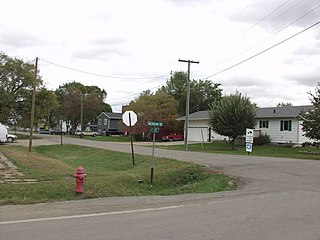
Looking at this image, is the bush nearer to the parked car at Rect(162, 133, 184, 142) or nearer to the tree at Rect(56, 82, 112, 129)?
the parked car at Rect(162, 133, 184, 142)

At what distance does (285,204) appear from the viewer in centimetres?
962

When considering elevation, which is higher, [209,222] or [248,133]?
[248,133]

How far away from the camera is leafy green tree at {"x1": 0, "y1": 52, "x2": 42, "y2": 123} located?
183 feet

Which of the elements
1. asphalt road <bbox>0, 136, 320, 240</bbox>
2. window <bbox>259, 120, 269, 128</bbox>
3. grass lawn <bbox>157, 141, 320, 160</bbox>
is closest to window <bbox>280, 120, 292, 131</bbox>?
window <bbox>259, 120, 269, 128</bbox>

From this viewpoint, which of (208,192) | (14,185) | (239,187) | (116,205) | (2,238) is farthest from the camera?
(239,187)

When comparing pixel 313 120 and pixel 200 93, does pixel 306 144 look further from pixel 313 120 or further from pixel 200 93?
pixel 200 93

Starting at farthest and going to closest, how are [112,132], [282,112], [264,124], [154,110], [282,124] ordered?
[112,132] < [154,110] < [264,124] < [282,112] < [282,124]

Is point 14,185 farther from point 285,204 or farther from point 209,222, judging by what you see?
point 285,204

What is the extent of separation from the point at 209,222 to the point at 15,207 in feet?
14.6

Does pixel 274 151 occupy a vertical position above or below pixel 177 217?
above

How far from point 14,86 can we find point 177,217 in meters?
54.4

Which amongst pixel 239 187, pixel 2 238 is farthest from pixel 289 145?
pixel 2 238

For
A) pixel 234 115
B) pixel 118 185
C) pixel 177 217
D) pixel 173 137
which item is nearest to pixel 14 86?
pixel 173 137

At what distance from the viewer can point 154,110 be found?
62.5m
